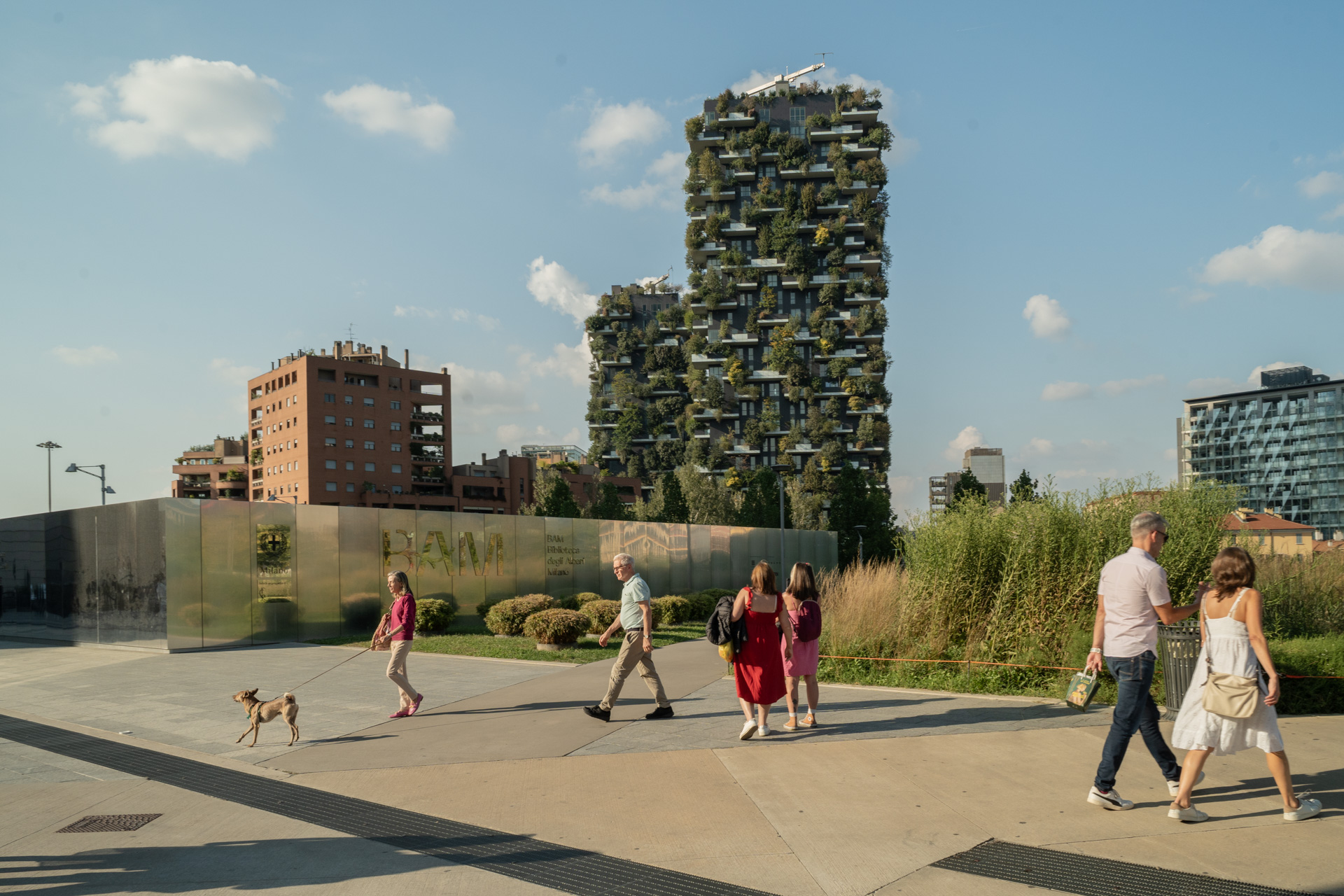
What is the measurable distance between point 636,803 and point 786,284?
103 m

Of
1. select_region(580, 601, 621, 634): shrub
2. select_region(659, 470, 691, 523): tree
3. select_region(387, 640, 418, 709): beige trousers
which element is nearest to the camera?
select_region(387, 640, 418, 709): beige trousers

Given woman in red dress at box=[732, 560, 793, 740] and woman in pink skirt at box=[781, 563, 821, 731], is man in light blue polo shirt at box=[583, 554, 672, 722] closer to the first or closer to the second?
woman in red dress at box=[732, 560, 793, 740]

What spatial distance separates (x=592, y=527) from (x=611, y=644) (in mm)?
11318

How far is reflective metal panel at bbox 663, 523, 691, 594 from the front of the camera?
3206 cm

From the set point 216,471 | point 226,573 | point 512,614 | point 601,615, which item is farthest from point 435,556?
point 216,471

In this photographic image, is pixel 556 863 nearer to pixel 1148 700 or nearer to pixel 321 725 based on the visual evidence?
pixel 1148 700

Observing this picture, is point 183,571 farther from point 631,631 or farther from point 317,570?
point 631,631

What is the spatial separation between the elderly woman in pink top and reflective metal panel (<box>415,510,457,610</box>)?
11462 millimetres

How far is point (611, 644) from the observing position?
16719 millimetres

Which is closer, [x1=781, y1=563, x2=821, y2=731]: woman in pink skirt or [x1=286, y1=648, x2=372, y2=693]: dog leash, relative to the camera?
[x1=781, y1=563, x2=821, y2=731]: woman in pink skirt

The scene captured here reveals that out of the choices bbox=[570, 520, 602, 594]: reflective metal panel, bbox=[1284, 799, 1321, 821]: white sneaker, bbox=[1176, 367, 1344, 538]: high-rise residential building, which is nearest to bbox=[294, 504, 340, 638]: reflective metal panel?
bbox=[570, 520, 602, 594]: reflective metal panel

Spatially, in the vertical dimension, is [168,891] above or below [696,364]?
below

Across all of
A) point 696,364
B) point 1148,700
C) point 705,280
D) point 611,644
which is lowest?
point 611,644

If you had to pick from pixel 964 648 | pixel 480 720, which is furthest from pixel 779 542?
pixel 480 720
